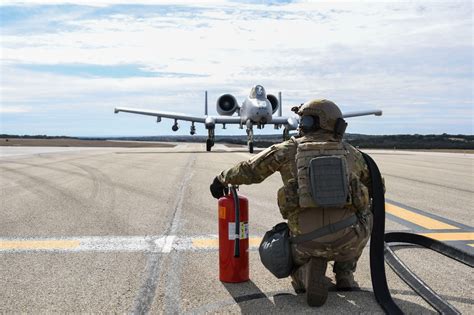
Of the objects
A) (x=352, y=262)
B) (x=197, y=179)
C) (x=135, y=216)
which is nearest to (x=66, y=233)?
(x=135, y=216)

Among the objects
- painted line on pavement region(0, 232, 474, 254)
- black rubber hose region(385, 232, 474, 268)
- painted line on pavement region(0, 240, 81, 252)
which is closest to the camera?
black rubber hose region(385, 232, 474, 268)

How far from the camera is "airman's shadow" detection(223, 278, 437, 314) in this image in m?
4.18

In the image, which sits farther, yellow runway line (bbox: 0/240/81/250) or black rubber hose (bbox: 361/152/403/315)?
yellow runway line (bbox: 0/240/81/250)

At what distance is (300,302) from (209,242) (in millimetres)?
2535

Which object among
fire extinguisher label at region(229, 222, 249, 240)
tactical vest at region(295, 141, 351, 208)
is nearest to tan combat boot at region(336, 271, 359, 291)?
tactical vest at region(295, 141, 351, 208)

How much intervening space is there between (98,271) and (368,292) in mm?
2836

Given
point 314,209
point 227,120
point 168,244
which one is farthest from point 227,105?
point 314,209

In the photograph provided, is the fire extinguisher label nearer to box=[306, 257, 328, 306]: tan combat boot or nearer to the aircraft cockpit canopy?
box=[306, 257, 328, 306]: tan combat boot

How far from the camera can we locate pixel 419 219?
8.60 m

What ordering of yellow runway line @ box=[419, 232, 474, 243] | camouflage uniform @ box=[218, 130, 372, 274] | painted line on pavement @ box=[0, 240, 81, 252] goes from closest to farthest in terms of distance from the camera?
1. camouflage uniform @ box=[218, 130, 372, 274]
2. painted line on pavement @ box=[0, 240, 81, 252]
3. yellow runway line @ box=[419, 232, 474, 243]

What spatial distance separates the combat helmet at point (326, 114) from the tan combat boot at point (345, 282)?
1.37 metres

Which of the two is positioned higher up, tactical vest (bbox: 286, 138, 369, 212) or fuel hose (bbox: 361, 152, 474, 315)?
tactical vest (bbox: 286, 138, 369, 212)

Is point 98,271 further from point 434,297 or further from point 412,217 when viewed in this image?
point 412,217

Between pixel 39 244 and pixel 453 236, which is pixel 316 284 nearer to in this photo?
pixel 453 236
